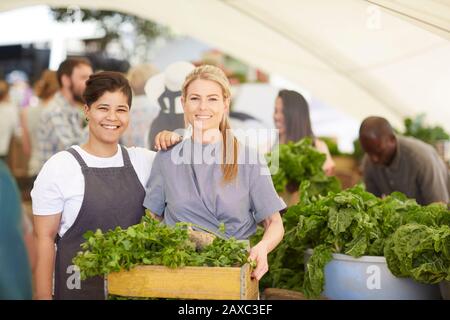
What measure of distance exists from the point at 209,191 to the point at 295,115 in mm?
1496

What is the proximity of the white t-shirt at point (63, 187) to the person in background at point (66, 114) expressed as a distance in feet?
2.51

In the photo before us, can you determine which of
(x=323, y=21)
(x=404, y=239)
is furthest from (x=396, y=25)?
(x=404, y=239)

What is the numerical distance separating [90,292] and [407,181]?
8.66 ft

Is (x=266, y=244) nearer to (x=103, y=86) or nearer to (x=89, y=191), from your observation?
(x=89, y=191)

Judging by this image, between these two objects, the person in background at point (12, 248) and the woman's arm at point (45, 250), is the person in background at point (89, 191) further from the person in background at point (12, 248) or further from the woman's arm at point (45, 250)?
the person in background at point (12, 248)

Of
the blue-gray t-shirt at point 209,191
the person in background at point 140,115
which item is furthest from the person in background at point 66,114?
the blue-gray t-shirt at point 209,191

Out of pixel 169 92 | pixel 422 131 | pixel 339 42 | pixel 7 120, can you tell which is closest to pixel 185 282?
pixel 169 92

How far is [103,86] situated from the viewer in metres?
2.96

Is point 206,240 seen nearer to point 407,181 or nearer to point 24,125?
point 407,181

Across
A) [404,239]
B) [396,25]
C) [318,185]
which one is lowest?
[404,239]

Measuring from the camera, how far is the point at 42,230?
2.89 metres

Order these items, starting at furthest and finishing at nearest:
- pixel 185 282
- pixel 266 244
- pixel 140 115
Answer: pixel 140 115 < pixel 266 244 < pixel 185 282

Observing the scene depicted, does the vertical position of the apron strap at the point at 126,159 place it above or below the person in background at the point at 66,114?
below

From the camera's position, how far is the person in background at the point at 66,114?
382cm
